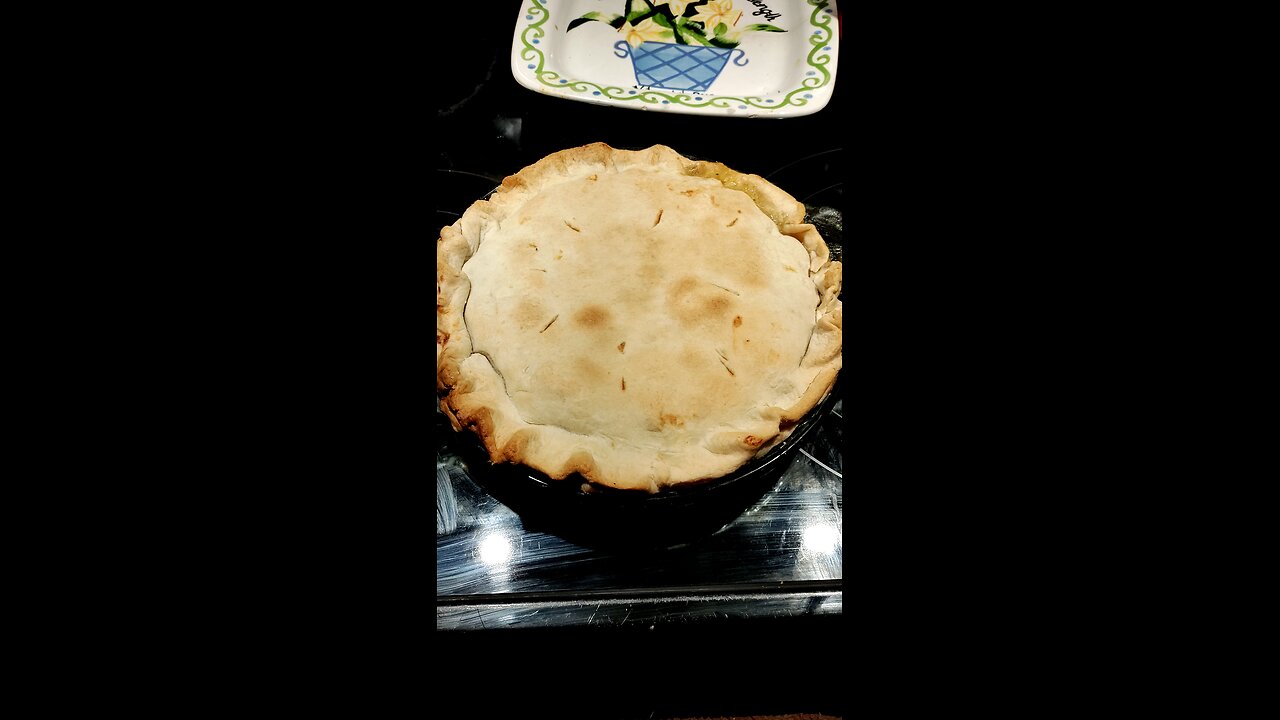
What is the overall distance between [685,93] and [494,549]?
6.04ft

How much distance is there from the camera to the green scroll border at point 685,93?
271 centimetres

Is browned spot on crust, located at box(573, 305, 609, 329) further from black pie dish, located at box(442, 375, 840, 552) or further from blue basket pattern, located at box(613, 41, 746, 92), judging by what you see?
blue basket pattern, located at box(613, 41, 746, 92)

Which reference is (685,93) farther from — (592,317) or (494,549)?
(494,549)

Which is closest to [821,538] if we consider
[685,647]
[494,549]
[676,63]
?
[685,647]

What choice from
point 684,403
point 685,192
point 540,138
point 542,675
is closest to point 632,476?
point 684,403

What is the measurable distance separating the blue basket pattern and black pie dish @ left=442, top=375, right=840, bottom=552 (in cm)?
151

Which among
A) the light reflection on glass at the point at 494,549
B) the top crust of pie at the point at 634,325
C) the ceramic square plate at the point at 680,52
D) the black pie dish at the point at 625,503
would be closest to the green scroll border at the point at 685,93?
the ceramic square plate at the point at 680,52

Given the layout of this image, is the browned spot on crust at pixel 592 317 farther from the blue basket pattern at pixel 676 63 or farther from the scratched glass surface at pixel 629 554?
the blue basket pattern at pixel 676 63

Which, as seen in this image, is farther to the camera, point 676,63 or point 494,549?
point 676,63

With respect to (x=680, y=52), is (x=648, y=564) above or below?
below

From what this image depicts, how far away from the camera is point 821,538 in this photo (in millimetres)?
1921

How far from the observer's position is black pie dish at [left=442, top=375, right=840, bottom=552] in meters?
1.81

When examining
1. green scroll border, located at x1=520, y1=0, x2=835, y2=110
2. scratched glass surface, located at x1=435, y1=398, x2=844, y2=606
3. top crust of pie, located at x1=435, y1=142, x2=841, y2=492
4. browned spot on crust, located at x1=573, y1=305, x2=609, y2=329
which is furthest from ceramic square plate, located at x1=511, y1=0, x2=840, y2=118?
scratched glass surface, located at x1=435, y1=398, x2=844, y2=606

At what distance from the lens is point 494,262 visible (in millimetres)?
2090
